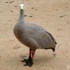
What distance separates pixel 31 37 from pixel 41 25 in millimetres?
3072

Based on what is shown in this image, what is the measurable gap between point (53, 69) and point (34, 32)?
0.85 m

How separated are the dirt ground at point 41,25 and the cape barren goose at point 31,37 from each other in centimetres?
31

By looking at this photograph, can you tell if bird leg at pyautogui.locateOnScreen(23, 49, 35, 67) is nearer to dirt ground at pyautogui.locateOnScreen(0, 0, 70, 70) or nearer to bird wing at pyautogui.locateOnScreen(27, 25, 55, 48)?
dirt ground at pyautogui.locateOnScreen(0, 0, 70, 70)

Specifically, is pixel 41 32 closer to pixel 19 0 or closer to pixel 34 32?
pixel 34 32

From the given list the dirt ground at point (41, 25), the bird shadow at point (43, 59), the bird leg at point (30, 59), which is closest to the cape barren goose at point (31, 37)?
the bird leg at point (30, 59)

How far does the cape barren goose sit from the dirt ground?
0.31 meters

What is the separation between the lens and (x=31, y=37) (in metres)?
6.74

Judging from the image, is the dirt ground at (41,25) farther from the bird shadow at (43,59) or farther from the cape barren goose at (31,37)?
the cape barren goose at (31,37)

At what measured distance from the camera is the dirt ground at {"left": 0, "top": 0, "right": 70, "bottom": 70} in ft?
23.2

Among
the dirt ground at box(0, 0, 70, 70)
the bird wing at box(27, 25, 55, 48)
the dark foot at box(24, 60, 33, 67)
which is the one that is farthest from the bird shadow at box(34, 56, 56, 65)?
the bird wing at box(27, 25, 55, 48)

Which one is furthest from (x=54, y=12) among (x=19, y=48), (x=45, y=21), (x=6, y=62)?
(x=6, y=62)

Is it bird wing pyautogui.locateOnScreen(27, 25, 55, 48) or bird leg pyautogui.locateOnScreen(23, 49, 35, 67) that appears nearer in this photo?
bird wing pyautogui.locateOnScreen(27, 25, 55, 48)

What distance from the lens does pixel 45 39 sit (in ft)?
23.1

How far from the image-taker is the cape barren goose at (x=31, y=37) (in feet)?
21.8
